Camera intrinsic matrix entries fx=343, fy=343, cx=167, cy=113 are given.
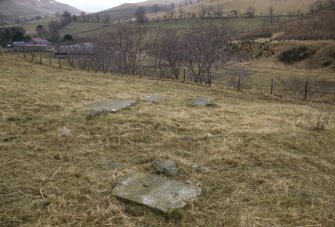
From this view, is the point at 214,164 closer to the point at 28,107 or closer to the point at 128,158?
the point at 128,158

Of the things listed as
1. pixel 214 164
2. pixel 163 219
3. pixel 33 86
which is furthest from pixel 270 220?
pixel 33 86

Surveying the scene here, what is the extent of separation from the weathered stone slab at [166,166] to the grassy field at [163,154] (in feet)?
0.39

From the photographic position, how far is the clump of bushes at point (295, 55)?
47.6m

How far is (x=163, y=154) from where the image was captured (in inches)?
238

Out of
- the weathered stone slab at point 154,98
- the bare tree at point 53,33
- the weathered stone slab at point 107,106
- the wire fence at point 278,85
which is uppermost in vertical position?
the bare tree at point 53,33

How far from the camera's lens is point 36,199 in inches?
177

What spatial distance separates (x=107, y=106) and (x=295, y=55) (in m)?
45.0

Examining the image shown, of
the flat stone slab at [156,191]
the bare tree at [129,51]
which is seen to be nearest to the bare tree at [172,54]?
the bare tree at [129,51]

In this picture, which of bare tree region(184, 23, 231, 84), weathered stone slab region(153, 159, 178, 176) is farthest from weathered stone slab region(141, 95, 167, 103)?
bare tree region(184, 23, 231, 84)

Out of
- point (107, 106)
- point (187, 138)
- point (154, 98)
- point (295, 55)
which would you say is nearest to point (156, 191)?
point (187, 138)

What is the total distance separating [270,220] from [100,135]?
3.95 meters

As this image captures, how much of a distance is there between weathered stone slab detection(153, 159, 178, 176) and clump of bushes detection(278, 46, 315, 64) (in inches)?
1807

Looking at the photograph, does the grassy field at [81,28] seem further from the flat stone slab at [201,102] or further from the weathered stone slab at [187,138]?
the weathered stone slab at [187,138]

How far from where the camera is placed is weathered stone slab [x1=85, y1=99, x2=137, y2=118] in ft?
27.4
